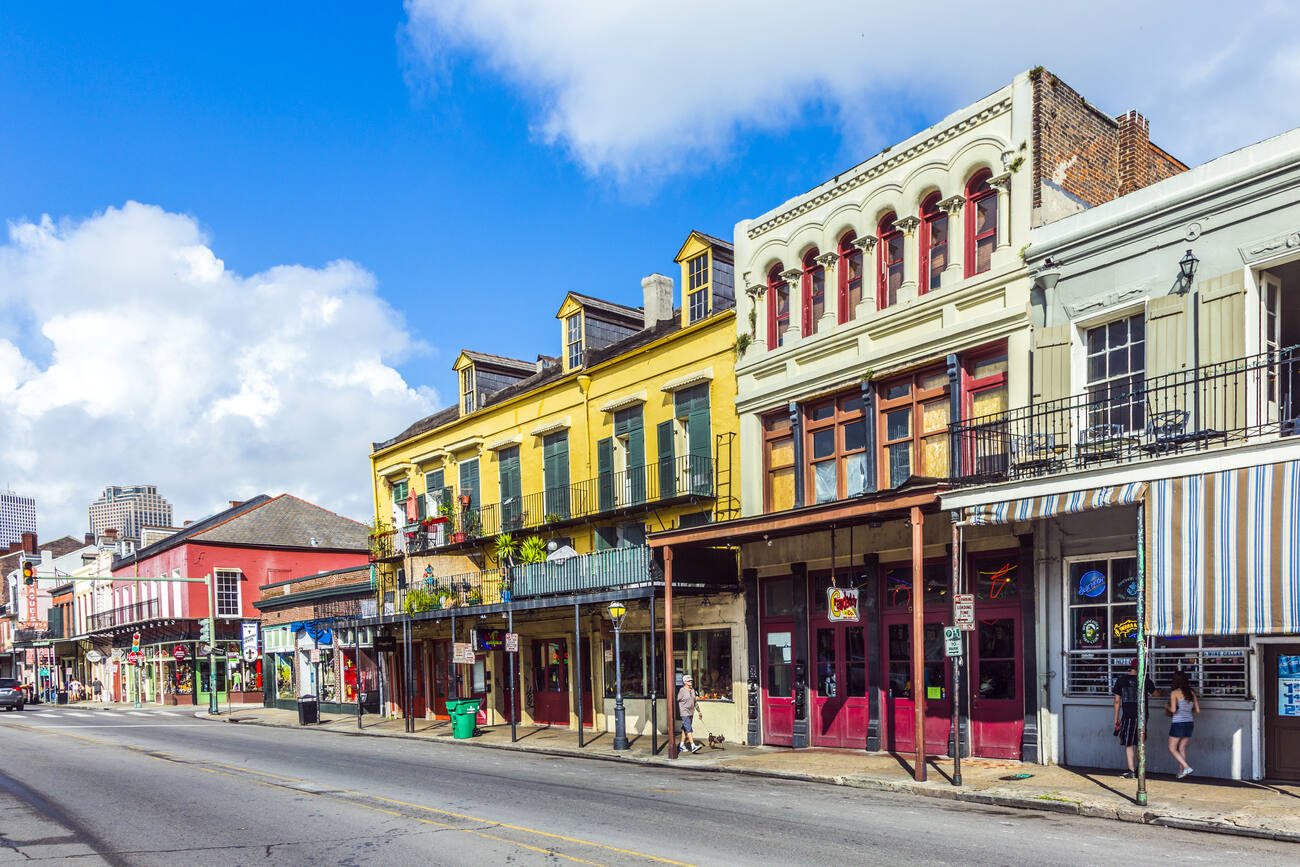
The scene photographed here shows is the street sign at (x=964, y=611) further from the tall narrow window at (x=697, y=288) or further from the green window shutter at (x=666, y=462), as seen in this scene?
the tall narrow window at (x=697, y=288)

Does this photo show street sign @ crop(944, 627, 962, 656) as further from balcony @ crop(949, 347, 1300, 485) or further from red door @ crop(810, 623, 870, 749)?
red door @ crop(810, 623, 870, 749)

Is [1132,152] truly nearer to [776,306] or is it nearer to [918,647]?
[776,306]

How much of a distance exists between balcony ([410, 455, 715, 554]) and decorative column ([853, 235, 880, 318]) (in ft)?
16.9

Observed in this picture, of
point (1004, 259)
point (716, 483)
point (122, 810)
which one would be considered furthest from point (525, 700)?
point (1004, 259)

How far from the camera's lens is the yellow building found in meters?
22.9

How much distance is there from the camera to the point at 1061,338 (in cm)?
1612

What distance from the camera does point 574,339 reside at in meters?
28.6

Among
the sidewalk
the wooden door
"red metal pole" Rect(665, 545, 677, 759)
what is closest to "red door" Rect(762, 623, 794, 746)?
the sidewalk

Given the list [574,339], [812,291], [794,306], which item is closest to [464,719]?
[574,339]

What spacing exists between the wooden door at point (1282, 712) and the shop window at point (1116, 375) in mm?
3482

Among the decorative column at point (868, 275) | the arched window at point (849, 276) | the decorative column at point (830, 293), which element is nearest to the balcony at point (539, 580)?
the decorative column at point (830, 293)

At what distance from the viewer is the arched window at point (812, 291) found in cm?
2111

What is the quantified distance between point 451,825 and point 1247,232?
12.6 meters

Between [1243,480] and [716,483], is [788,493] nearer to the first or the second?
[716,483]
